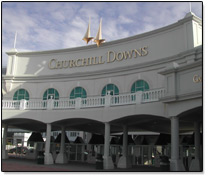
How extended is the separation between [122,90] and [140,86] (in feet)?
5.11

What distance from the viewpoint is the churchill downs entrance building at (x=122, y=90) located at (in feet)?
48.2

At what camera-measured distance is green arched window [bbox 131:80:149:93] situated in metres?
21.1

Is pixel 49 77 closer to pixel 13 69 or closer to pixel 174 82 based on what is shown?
pixel 13 69

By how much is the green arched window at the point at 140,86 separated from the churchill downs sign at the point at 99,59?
2.11m

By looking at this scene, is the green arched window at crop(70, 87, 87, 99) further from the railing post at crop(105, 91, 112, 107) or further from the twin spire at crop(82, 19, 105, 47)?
the railing post at crop(105, 91, 112, 107)

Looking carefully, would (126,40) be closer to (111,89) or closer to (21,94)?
(111,89)

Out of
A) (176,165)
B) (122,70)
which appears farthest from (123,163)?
(122,70)

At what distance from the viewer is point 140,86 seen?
21.4 m

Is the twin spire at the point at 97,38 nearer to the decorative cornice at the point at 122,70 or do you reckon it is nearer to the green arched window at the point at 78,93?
the decorative cornice at the point at 122,70

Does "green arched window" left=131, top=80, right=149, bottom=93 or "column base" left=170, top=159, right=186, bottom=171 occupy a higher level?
"green arched window" left=131, top=80, right=149, bottom=93

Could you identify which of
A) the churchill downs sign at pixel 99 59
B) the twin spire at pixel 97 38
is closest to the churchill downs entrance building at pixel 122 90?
the churchill downs sign at pixel 99 59

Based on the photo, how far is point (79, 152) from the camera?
28766 mm

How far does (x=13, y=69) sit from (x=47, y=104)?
7.92m

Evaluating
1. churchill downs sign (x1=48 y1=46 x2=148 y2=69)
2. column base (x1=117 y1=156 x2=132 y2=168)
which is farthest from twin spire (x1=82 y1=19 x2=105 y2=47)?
column base (x1=117 y1=156 x2=132 y2=168)
